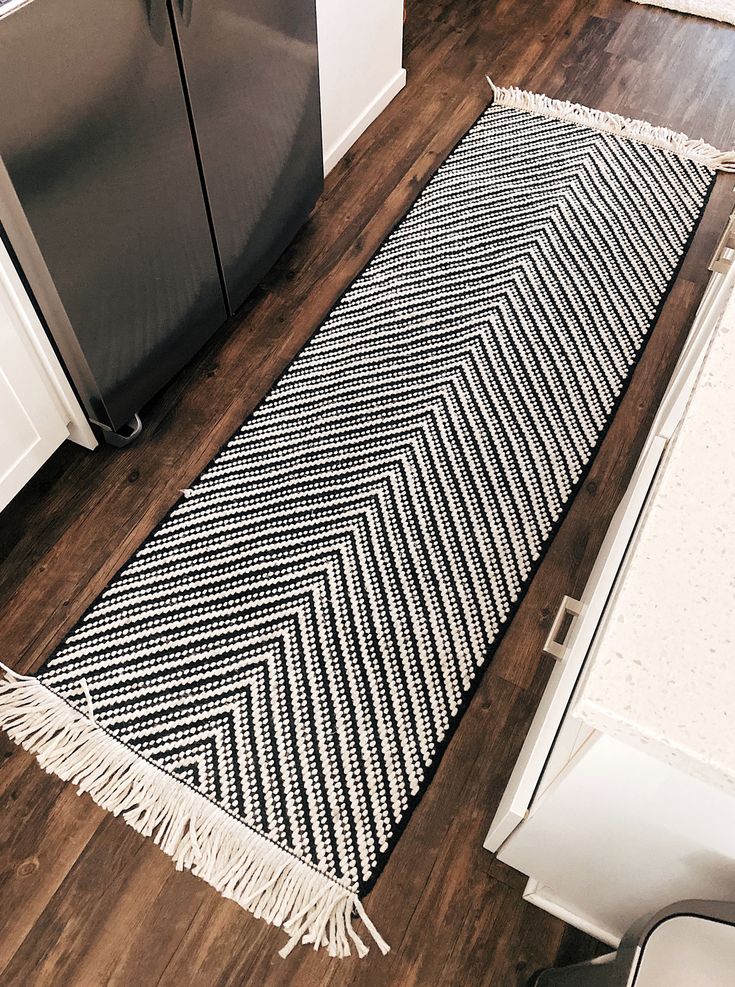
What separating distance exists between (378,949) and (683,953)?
559 millimetres

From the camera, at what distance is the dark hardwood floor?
110cm

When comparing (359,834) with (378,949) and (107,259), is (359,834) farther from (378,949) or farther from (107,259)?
(107,259)

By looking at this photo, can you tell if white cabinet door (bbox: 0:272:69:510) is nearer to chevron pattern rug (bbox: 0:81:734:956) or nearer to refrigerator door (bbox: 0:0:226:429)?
refrigerator door (bbox: 0:0:226:429)

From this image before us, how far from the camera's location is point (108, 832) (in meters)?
1.19

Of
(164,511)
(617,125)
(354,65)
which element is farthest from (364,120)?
(164,511)

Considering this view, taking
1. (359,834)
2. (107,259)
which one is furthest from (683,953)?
(107,259)

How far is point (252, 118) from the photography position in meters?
1.54

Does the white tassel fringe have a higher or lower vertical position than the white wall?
lower

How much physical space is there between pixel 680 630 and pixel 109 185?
1130 millimetres

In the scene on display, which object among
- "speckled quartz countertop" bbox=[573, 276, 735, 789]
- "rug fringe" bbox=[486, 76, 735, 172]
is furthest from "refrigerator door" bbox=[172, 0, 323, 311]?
"speckled quartz countertop" bbox=[573, 276, 735, 789]

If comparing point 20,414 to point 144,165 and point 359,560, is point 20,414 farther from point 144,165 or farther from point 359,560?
point 359,560

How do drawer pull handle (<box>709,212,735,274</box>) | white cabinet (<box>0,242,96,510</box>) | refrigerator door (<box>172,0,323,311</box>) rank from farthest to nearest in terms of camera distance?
drawer pull handle (<box>709,212,735,274</box>) → refrigerator door (<box>172,0,323,311</box>) → white cabinet (<box>0,242,96,510</box>)

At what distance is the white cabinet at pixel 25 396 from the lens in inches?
47.8

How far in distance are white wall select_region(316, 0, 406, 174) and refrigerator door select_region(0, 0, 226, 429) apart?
28.9 inches
